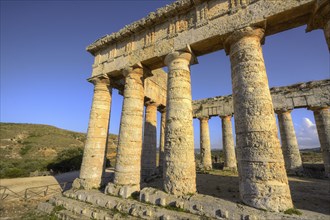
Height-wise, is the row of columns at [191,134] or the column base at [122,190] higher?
the row of columns at [191,134]

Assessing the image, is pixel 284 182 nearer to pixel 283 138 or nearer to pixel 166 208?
pixel 166 208

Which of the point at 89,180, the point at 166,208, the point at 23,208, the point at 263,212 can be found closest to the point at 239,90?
the point at 263,212

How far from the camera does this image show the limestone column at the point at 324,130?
12916 millimetres

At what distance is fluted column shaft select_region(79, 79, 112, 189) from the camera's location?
8.60m

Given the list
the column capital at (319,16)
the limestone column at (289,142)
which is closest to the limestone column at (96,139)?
the column capital at (319,16)

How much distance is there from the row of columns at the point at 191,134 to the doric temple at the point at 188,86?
0.03m

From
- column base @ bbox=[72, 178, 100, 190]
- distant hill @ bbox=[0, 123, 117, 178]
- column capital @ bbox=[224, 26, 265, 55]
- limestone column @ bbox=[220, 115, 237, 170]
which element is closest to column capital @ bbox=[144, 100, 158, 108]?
column base @ bbox=[72, 178, 100, 190]

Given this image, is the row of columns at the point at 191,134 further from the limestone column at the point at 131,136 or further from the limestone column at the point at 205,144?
the limestone column at the point at 205,144

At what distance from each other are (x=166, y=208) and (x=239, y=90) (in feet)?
15.2

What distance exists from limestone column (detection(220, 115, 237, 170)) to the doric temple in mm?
8616

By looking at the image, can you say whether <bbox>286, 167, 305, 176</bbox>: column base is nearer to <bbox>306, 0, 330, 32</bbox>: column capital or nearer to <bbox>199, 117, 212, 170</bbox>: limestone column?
<bbox>199, 117, 212, 170</bbox>: limestone column

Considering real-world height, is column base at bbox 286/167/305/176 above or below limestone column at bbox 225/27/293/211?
below

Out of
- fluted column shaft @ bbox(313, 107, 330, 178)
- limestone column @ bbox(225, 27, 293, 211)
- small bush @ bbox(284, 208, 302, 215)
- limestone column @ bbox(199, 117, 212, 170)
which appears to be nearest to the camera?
small bush @ bbox(284, 208, 302, 215)

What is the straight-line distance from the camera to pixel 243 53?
19.5 feet
